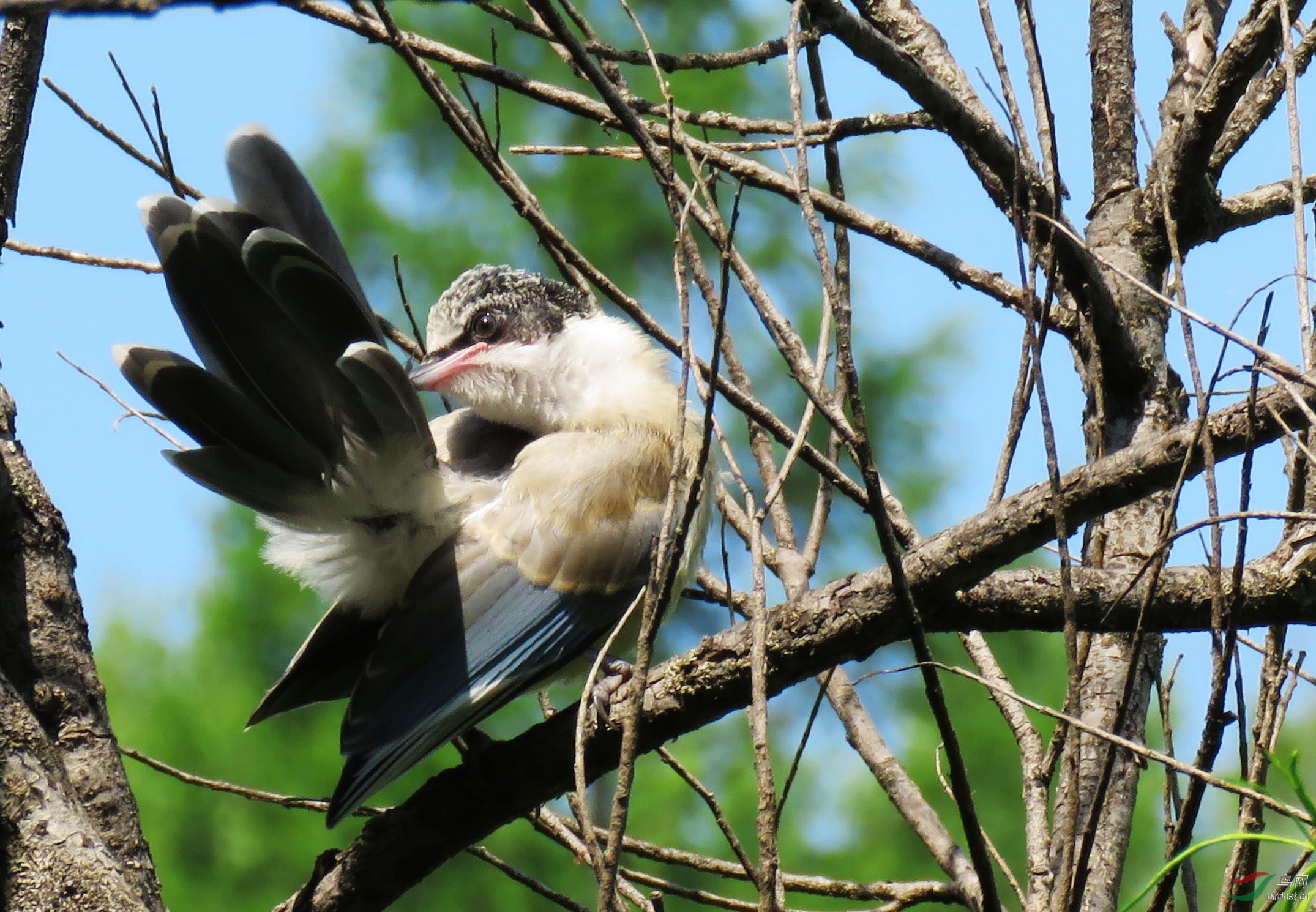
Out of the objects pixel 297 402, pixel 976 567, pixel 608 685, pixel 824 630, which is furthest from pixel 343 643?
pixel 976 567

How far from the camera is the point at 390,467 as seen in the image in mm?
2682

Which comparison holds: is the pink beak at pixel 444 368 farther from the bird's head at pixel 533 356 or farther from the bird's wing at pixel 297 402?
the bird's wing at pixel 297 402

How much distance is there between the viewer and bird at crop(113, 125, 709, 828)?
2.41m

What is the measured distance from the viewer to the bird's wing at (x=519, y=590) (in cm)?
259

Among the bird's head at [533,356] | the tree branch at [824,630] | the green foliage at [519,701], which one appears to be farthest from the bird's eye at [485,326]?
the green foliage at [519,701]

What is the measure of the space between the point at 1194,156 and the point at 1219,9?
2.37 ft

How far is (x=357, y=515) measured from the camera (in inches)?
108

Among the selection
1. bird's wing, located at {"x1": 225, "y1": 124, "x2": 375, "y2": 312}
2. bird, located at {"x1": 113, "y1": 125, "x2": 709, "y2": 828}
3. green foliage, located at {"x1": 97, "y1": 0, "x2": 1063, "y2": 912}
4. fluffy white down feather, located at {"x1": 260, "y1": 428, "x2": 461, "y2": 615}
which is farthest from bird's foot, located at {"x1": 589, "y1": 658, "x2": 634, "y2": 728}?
green foliage, located at {"x1": 97, "y1": 0, "x2": 1063, "y2": 912}

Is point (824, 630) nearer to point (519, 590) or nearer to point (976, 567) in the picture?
point (976, 567)

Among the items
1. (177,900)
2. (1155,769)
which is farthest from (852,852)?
(177,900)

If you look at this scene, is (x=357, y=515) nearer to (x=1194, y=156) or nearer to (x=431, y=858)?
(x=431, y=858)

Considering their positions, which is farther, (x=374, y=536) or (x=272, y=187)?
(x=374, y=536)

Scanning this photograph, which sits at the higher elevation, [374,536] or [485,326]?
[485,326]

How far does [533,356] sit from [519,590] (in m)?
0.73
